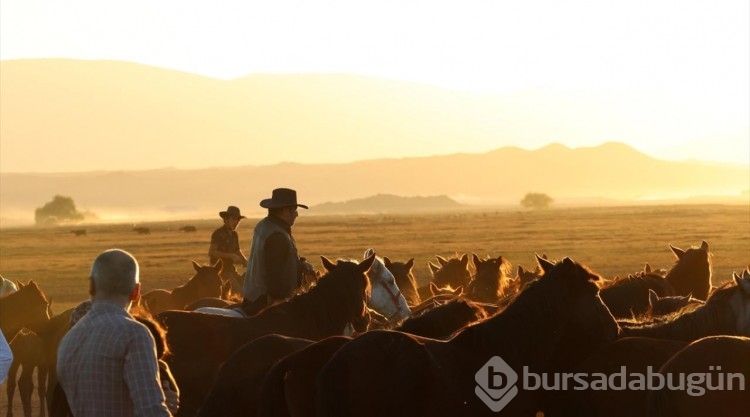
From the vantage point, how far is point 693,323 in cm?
810

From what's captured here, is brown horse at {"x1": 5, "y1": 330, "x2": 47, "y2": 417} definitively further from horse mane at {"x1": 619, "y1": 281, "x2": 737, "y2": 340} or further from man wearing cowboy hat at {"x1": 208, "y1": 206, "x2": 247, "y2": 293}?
horse mane at {"x1": 619, "y1": 281, "x2": 737, "y2": 340}

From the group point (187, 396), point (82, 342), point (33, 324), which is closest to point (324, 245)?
point (33, 324)

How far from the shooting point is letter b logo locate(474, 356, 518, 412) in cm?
664

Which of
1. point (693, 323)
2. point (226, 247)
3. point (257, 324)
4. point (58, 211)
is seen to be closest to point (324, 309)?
point (257, 324)

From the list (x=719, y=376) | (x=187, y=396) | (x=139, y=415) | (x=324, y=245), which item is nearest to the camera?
(x=139, y=415)

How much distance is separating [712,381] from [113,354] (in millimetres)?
2894

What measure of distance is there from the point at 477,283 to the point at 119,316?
1021cm

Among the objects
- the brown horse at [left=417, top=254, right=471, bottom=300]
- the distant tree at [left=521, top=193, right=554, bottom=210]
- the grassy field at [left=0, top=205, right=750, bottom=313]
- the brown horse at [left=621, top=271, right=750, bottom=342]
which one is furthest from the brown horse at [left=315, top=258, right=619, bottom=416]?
the distant tree at [left=521, top=193, right=554, bottom=210]

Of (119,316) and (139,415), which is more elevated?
(119,316)

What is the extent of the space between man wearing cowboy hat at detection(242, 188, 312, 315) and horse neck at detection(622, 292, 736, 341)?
3415 mm

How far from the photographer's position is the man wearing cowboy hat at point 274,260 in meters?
10.6

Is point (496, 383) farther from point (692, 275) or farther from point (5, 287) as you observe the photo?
point (5, 287)

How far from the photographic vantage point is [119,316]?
5156 mm

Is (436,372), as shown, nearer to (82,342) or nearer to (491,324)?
(491,324)
